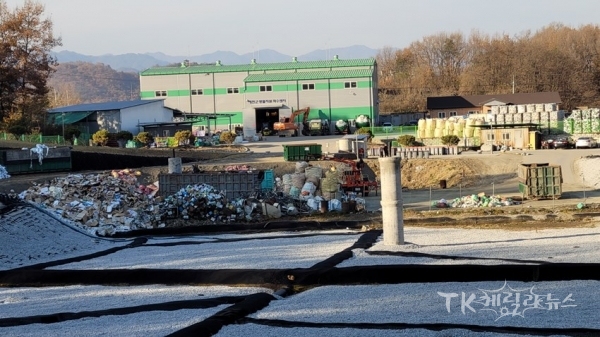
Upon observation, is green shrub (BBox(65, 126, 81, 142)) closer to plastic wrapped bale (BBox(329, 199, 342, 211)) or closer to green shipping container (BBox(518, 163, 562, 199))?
plastic wrapped bale (BBox(329, 199, 342, 211))

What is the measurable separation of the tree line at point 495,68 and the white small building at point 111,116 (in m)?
46.1

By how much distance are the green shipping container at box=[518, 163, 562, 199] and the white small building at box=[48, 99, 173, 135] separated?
4233 cm

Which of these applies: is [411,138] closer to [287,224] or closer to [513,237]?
[287,224]

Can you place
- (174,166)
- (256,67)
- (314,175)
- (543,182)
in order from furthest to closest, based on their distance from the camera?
(256,67) → (314,175) → (174,166) → (543,182)

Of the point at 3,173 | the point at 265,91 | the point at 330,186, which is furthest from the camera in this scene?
the point at 265,91

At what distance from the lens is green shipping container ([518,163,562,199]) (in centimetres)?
3070

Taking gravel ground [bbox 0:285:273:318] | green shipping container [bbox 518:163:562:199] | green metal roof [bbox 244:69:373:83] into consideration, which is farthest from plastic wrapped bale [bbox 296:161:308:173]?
green metal roof [bbox 244:69:373:83]

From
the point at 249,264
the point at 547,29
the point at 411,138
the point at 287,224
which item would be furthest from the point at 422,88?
the point at 249,264

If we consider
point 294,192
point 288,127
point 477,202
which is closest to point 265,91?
point 288,127

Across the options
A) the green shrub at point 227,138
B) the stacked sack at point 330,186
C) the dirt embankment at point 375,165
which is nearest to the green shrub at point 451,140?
the dirt embankment at point 375,165

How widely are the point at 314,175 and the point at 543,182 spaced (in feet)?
33.4

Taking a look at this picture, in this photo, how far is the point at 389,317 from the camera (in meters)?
10.6

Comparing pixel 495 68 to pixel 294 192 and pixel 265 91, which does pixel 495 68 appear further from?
pixel 294 192

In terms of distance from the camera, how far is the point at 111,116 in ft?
216
